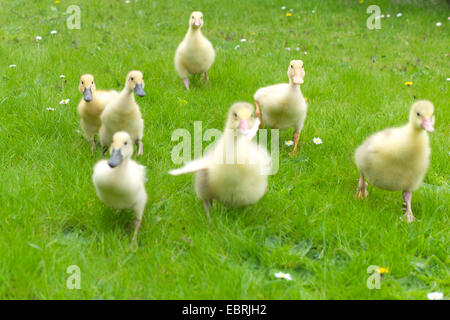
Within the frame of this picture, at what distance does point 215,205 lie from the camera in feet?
12.6

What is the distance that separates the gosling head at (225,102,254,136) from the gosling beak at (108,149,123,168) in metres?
0.84

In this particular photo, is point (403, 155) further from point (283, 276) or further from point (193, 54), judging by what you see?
point (193, 54)

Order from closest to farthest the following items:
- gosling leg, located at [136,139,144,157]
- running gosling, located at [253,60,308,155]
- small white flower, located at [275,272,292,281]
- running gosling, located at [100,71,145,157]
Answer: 1. small white flower, located at [275,272,292,281]
2. running gosling, located at [100,71,145,157]
3. gosling leg, located at [136,139,144,157]
4. running gosling, located at [253,60,308,155]

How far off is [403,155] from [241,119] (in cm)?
138

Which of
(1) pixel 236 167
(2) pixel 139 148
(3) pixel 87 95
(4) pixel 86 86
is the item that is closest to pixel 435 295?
(1) pixel 236 167

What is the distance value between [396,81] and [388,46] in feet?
8.47

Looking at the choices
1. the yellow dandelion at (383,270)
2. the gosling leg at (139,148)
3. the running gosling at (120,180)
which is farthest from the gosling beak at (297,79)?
the yellow dandelion at (383,270)

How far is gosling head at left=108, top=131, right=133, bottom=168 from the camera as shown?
3.04m

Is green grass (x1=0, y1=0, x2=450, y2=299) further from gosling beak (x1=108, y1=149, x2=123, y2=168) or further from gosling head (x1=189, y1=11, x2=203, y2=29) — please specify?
gosling head (x1=189, y1=11, x2=203, y2=29)

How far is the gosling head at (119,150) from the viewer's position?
304cm

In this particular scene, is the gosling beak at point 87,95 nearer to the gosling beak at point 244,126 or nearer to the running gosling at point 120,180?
the running gosling at point 120,180

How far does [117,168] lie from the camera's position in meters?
3.22

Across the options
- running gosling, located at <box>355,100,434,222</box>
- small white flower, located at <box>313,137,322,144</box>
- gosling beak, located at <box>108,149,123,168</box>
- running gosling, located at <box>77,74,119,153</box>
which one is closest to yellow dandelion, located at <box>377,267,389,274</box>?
running gosling, located at <box>355,100,434,222</box>

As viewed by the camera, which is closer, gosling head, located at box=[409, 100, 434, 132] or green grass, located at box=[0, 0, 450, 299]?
green grass, located at box=[0, 0, 450, 299]
